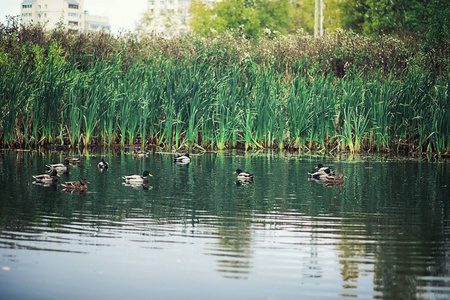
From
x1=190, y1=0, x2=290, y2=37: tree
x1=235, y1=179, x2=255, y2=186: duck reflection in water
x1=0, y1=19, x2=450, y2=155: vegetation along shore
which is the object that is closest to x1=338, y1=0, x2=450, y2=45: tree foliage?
x1=190, y1=0, x2=290, y2=37: tree

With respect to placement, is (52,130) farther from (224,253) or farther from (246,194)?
(224,253)

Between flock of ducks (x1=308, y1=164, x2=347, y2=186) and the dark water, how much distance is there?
0.70ft

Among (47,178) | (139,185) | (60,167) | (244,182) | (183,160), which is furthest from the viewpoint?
(183,160)

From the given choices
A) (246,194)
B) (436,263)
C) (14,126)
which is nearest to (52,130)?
(14,126)

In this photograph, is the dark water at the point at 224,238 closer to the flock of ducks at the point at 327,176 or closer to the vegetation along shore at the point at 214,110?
the flock of ducks at the point at 327,176

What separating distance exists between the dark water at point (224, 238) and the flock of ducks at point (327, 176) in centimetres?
21

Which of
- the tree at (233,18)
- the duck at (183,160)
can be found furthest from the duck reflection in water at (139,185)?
the tree at (233,18)

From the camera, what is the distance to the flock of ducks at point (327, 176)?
49.5 feet

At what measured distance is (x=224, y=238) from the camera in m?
8.86

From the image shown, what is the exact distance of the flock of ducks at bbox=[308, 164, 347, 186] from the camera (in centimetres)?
1509

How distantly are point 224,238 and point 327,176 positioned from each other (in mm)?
6881

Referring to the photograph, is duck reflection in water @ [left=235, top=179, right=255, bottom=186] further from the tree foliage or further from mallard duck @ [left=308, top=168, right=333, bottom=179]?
the tree foliage

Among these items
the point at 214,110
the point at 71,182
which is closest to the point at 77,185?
the point at 71,182

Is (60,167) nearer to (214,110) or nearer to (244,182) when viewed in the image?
(244,182)
